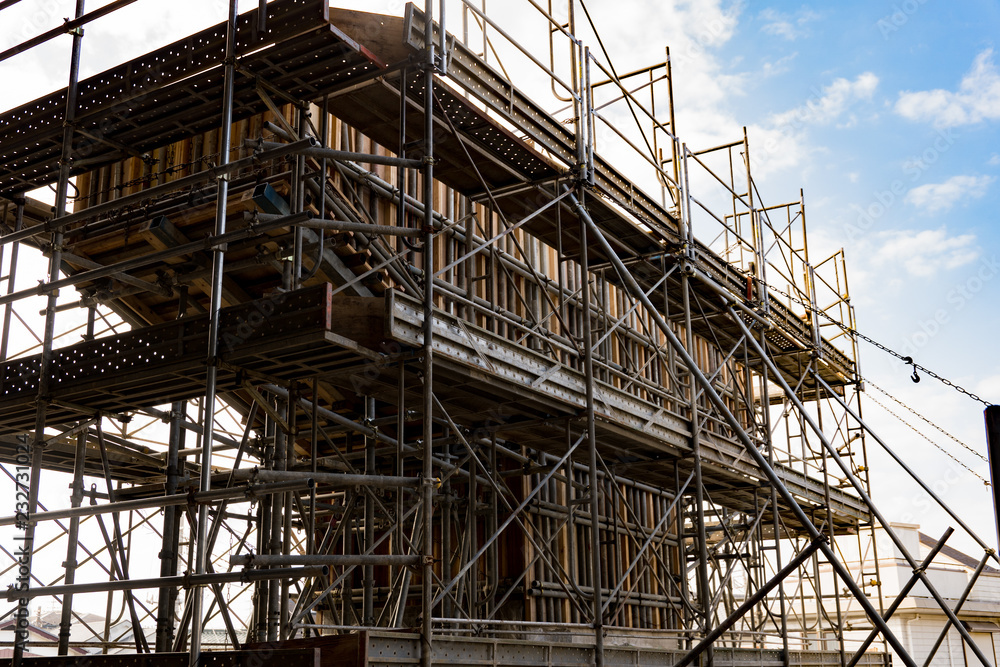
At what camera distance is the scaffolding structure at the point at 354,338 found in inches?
403

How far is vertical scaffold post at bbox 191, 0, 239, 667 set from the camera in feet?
30.0

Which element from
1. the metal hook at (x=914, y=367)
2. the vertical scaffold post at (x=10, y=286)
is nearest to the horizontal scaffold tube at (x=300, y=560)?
the vertical scaffold post at (x=10, y=286)

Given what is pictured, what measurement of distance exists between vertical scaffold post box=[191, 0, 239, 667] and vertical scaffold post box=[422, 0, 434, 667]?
2.06 m

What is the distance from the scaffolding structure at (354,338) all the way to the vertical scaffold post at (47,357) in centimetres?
4

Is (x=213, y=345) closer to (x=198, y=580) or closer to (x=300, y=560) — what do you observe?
(x=198, y=580)

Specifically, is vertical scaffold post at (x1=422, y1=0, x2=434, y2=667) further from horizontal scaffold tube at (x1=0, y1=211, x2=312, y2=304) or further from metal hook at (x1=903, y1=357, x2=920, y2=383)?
metal hook at (x1=903, y1=357, x2=920, y2=383)

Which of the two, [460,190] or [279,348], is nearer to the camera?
[279,348]

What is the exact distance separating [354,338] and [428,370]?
2.75 ft

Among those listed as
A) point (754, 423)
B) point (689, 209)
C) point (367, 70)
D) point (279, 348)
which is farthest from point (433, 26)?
point (754, 423)

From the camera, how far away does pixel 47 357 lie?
36.3 ft

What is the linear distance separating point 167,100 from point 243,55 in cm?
129

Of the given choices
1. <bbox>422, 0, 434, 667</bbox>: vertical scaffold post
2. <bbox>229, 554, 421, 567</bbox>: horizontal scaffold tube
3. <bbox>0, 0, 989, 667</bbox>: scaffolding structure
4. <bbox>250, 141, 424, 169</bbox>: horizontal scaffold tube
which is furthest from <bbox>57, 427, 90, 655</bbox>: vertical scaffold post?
<bbox>250, 141, 424, 169</bbox>: horizontal scaffold tube

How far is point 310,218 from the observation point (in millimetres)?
9914

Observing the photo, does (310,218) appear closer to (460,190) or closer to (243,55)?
(243,55)
